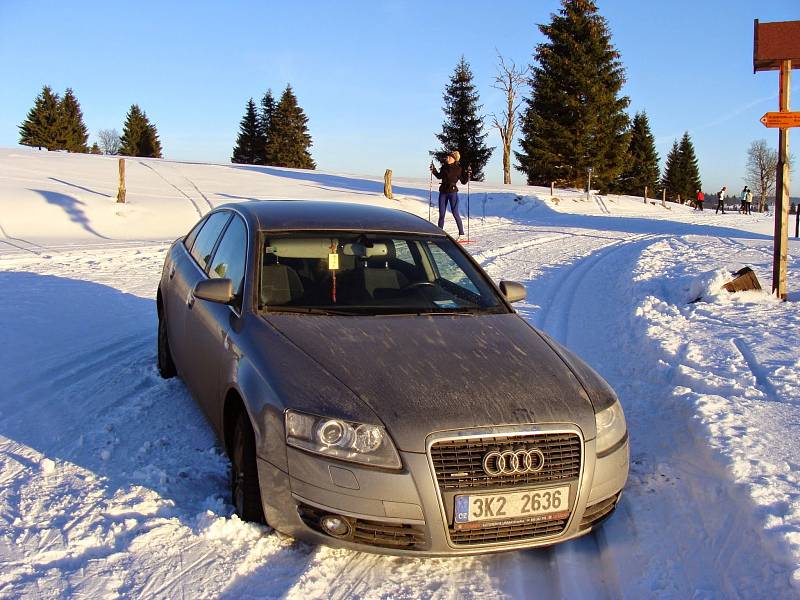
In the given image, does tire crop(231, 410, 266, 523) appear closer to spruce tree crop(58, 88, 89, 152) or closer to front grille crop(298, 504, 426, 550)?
front grille crop(298, 504, 426, 550)

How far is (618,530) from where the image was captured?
10.9 ft

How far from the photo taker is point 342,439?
2.80 meters

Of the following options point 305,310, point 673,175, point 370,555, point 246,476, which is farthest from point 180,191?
point 673,175

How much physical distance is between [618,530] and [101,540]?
230 centimetres

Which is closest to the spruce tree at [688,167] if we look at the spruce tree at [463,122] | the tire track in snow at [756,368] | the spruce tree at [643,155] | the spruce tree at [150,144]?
the spruce tree at [643,155]

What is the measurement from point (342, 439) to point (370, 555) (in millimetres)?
605

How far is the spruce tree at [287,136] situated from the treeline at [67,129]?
1683 centimetres

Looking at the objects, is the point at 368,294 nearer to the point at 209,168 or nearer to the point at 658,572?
the point at 658,572

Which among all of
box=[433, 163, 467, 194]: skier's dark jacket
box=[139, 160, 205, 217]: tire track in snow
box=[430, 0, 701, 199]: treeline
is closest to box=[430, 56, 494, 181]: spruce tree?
box=[430, 0, 701, 199]: treeline

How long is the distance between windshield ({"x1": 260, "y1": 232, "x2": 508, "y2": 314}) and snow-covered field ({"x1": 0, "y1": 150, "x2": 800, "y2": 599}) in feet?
3.39

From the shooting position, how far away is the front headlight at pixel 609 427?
3.06 metres

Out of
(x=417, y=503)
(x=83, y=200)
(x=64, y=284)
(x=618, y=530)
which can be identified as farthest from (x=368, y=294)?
(x=83, y=200)

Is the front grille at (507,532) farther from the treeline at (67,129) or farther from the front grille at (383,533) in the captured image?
the treeline at (67,129)

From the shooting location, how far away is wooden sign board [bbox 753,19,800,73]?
305 inches
